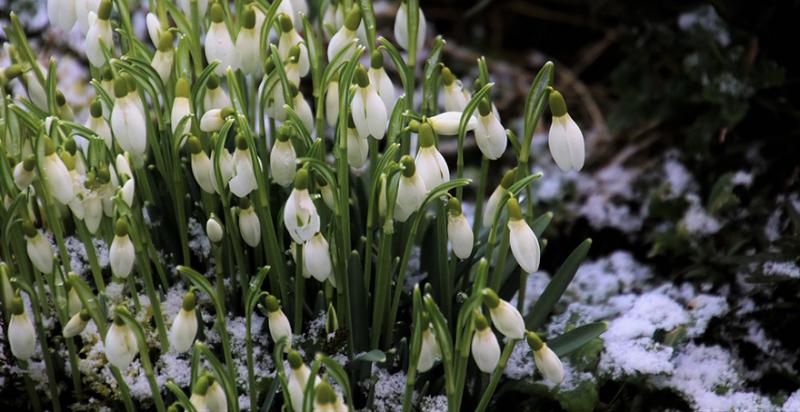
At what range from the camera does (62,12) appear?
1501 millimetres

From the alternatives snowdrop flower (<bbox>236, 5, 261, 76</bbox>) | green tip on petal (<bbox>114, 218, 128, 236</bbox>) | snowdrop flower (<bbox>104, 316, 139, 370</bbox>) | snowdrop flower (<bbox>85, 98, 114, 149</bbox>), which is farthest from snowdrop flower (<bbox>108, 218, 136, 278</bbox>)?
snowdrop flower (<bbox>236, 5, 261, 76</bbox>)

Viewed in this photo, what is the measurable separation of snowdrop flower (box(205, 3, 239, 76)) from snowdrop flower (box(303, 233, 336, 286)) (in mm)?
325

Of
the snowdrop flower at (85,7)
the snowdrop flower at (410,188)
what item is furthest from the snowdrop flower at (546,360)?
the snowdrop flower at (85,7)

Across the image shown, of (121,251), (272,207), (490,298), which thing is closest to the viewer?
(490,298)

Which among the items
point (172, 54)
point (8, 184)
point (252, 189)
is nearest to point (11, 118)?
point (8, 184)

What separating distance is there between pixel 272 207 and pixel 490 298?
1.81ft

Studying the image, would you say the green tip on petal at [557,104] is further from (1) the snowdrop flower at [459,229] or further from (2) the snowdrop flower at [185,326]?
(2) the snowdrop flower at [185,326]

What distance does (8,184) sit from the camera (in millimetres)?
1382

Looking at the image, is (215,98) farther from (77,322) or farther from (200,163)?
(77,322)

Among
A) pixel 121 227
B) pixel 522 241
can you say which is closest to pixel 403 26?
pixel 522 241

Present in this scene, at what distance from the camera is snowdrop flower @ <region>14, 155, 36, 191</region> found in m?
1.31

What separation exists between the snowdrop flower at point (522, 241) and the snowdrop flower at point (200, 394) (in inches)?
17.3

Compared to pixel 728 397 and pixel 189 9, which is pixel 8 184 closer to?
pixel 189 9

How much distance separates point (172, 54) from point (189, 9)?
0.39ft
